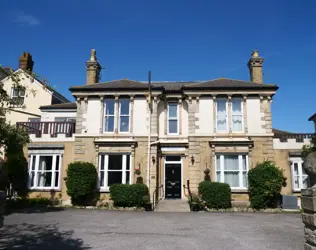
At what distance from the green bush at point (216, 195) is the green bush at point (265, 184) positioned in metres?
1.50

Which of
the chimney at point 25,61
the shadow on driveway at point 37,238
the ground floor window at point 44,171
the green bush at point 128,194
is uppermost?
the chimney at point 25,61

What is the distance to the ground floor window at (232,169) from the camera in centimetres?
1770

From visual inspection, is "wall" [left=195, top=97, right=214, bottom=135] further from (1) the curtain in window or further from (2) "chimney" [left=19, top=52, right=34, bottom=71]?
(2) "chimney" [left=19, top=52, right=34, bottom=71]

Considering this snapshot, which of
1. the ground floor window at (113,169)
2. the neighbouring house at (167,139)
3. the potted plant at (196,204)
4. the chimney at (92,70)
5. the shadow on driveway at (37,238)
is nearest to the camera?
the shadow on driveway at (37,238)

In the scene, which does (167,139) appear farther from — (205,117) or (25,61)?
(25,61)

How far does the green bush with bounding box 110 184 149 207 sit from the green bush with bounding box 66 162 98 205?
1.48 m

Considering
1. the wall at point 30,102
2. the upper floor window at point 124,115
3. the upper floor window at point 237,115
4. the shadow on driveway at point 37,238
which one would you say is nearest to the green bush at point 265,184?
the upper floor window at point 237,115

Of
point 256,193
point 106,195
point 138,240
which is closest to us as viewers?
point 138,240

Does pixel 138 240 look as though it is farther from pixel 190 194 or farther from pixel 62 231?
pixel 190 194

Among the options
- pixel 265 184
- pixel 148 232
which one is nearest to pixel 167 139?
pixel 265 184

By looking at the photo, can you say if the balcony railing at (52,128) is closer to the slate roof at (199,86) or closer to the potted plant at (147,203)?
the slate roof at (199,86)

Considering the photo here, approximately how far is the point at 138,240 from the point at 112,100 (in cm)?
1196

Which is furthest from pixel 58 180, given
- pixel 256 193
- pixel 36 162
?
pixel 256 193

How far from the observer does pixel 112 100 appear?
63.3 feet
